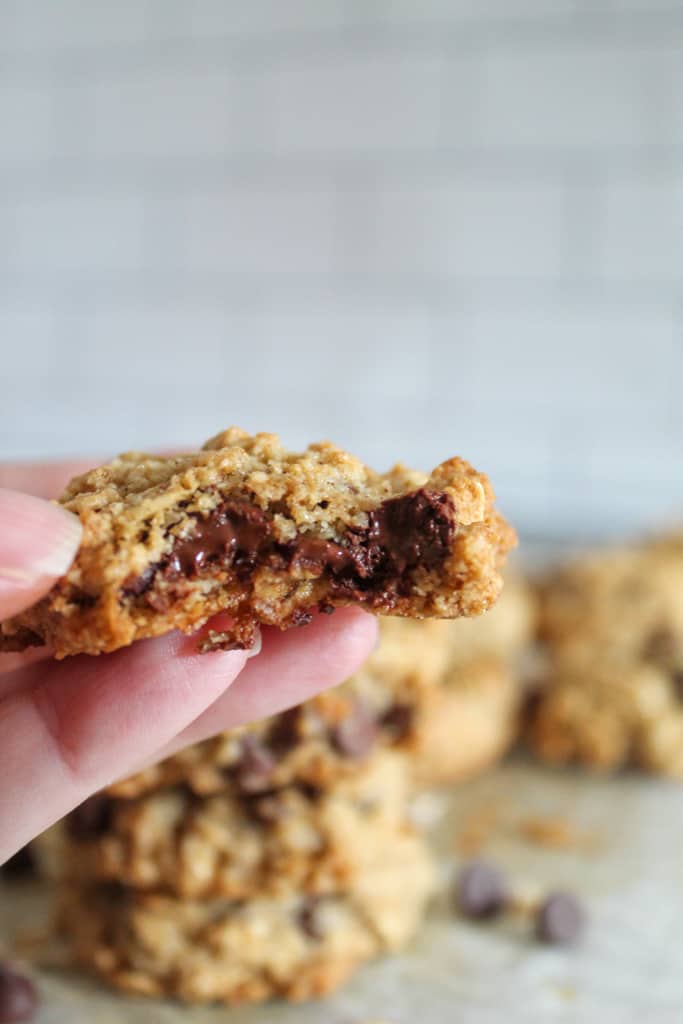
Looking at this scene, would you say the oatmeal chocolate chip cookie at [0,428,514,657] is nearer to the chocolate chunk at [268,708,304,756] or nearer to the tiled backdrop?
the chocolate chunk at [268,708,304,756]

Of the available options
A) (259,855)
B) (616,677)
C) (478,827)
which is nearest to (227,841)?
(259,855)

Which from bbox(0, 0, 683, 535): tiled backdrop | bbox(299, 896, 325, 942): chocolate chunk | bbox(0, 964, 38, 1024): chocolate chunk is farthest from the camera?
bbox(0, 0, 683, 535): tiled backdrop

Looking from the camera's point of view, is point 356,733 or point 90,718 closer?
point 90,718

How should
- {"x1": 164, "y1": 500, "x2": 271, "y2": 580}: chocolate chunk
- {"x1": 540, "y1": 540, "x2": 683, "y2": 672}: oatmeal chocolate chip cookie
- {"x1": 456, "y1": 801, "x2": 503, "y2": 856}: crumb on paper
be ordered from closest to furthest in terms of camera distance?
{"x1": 164, "y1": 500, "x2": 271, "y2": 580}: chocolate chunk
{"x1": 456, "y1": 801, "x2": 503, "y2": 856}: crumb on paper
{"x1": 540, "y1": 540, "x2": 683, "y2": 672}: oatmeal chocolate chip cookie

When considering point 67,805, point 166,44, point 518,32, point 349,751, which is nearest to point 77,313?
point 166,44

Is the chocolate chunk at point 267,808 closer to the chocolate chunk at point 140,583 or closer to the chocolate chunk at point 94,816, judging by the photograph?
the chocolate chunk at point 94,816

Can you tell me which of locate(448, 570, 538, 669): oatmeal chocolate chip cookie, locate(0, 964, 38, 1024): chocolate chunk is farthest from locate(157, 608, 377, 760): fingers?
locate(448, 570, 538, 669): oatmeal chocolate chip cookie

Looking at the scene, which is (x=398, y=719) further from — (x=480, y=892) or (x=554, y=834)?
(x=554, y=834)

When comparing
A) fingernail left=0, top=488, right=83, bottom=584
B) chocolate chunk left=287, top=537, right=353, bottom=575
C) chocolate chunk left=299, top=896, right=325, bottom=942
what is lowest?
chocolate chunk left=299, top=896, right=325, bottom=942
